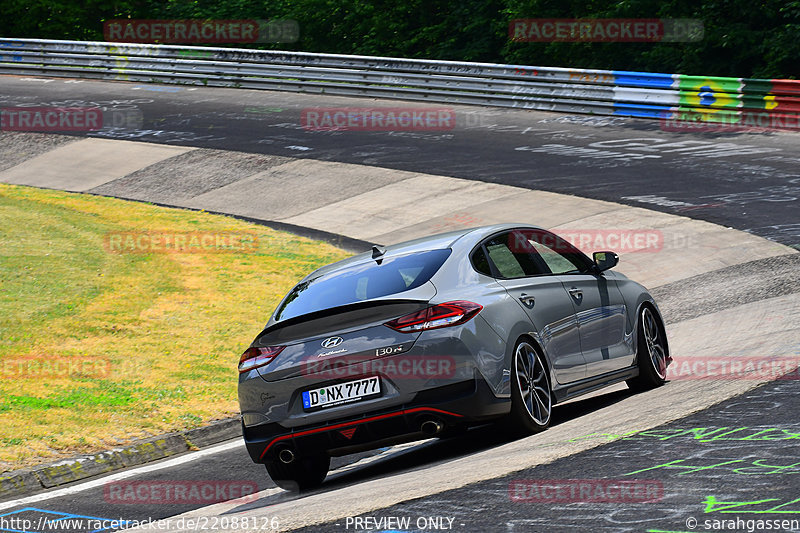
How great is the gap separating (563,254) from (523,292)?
1.23m

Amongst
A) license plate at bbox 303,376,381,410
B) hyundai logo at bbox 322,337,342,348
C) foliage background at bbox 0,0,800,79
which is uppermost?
foliage background at bbox 0,0,800,79

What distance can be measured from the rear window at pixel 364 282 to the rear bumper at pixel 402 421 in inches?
31.0

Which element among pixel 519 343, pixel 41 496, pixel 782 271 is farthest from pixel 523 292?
pixel 782 271

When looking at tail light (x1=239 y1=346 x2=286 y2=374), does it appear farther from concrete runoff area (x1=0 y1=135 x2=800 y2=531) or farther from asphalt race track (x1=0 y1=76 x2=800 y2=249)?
asphalt race track (x1=0 y1=76 x2=800 y2=249)

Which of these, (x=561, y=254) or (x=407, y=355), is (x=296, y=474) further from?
(x=561, y=254)

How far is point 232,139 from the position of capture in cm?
2681

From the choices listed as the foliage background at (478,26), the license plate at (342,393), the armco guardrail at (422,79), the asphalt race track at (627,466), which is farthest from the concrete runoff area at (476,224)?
the foliage background at (478,26)

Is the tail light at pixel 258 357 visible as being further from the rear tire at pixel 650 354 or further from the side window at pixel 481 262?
the rear tire at pixel 650 354

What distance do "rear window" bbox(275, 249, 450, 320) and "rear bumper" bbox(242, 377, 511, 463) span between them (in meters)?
0.79

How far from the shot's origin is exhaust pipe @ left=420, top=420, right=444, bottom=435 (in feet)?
23.3

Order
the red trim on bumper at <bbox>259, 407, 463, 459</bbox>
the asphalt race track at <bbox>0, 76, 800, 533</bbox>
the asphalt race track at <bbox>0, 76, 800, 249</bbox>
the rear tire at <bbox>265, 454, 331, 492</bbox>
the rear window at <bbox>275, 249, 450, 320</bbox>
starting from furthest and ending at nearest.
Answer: the asphalt race track at <bbox>0, 76, 800, 249</bbox>, the rear tire at <bbox>265, 454, 331, 492</bbox>, the rear window at <bbox>275, 249, 450, 320</bbox>, the red trim on bumper at <bbox>259, 407, 463, 459</bbox>, the asphalt race track at <bbox>0, 76, 800, 533</bbox>

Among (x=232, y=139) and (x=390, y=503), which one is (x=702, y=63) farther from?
(x=390, y=503)

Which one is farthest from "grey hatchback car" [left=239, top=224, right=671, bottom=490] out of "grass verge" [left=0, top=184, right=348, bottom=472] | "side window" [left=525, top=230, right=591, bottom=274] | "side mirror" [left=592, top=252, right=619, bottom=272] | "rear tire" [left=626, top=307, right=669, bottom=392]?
"grass verge" [left=0, top=184, right=348, bottom=472]

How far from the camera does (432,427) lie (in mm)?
7098
